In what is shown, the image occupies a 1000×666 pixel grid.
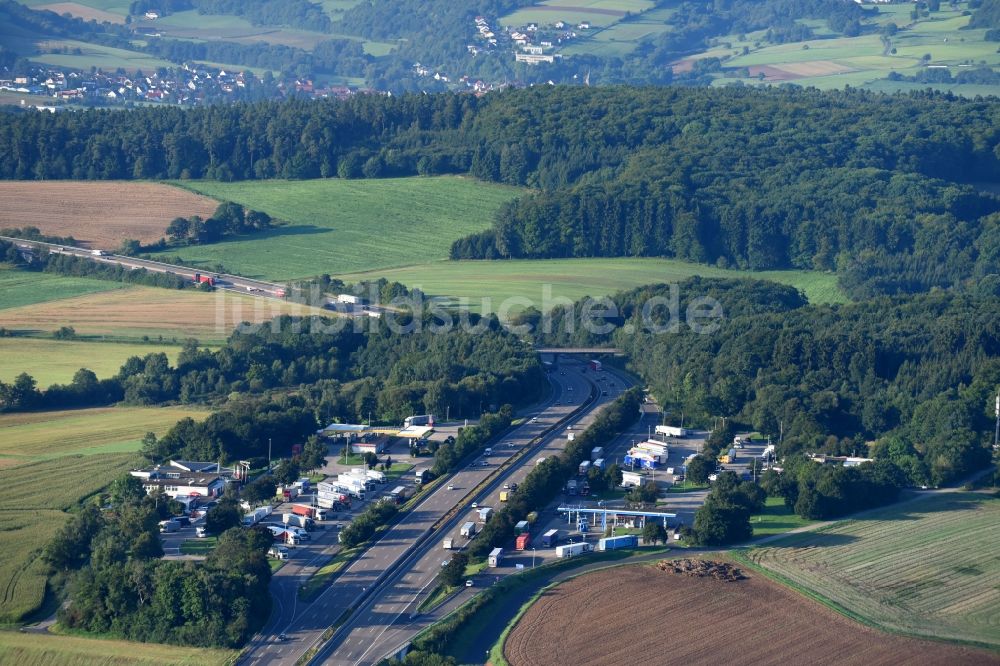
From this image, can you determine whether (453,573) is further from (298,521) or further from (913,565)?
(913,565)

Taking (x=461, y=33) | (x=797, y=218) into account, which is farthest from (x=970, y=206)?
(x=461, y=33)

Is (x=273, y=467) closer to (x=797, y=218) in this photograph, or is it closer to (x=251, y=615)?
(x=251, y=615)

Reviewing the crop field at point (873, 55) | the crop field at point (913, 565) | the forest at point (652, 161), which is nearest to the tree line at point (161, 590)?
the crop field at point (913, 565)

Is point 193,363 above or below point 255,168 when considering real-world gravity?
below

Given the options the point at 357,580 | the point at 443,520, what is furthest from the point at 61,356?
the point at 357,580

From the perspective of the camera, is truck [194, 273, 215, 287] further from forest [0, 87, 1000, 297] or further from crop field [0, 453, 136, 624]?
crop field [0, 453, 136, 624]
